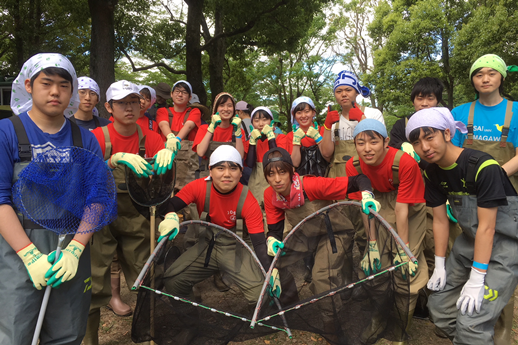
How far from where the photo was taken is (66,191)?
2209 millimetres

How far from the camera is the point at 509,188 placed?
2.59 m

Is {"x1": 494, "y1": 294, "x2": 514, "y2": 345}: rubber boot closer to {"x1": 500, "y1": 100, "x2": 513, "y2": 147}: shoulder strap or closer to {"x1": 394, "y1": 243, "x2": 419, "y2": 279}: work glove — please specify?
{"x1": 394, "y1": 243, "x2": 419, "y2": 279}: work glove

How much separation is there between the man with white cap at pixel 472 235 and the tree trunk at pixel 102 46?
717 centimetres

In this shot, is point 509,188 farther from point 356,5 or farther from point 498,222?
point 356,5

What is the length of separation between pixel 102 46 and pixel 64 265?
23.3 feet

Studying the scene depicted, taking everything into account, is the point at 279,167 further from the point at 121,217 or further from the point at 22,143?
the point at 22,143

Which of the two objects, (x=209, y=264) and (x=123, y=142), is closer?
(x=209, y=264)

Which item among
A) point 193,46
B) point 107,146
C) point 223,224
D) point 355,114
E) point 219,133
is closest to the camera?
point 107,146

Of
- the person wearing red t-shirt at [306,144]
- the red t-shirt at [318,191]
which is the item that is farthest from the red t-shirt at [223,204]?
the person wearing red t-shirt at [306,144]

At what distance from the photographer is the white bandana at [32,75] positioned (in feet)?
7.34

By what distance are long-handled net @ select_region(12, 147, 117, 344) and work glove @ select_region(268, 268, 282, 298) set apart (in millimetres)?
1310

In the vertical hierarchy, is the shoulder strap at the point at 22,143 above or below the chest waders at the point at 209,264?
above

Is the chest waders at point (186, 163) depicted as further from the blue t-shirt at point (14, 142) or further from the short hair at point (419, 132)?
the short hair at point (419, 132)

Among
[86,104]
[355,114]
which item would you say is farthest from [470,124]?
[86,104]
